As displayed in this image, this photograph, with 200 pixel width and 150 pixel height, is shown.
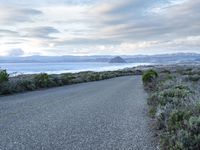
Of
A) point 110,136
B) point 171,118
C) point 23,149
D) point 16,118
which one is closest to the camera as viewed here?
point 23,149

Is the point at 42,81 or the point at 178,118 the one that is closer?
the point at 178,118

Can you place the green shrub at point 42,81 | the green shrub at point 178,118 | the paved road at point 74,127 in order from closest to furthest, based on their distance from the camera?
1. the green shrub at point 178,118
2. the paved road at point 74,127
3. the green shrub at point 42,81

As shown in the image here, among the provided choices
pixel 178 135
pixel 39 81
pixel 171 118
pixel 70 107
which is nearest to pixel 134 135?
pixel 171 118

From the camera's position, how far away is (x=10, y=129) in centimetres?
1075

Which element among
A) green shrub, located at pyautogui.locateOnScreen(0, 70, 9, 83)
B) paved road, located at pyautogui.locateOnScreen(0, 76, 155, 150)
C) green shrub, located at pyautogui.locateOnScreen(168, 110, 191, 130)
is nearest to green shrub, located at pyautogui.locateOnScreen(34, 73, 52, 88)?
green shrub, located at pyautogui.locateOnScreen(0, 70, 9, 83)

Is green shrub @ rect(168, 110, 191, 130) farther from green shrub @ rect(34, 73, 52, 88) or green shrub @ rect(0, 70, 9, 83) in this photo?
green shrub @ rect(34, 73, 52, 88)

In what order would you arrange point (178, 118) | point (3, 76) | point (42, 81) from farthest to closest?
point (42, 81) < point (3, 76) < point (178, 118)

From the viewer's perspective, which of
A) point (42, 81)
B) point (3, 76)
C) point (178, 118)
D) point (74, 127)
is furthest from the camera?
point (42, 81)

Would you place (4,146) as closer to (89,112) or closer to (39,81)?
(89,112)

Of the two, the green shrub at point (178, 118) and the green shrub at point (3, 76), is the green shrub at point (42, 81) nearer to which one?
the green shrub at point (3, 76)

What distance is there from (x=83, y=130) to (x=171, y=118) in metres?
2.72

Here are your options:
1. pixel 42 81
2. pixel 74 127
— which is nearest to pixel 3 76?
pixel 42 81

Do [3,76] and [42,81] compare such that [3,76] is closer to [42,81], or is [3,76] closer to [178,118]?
[42,81]

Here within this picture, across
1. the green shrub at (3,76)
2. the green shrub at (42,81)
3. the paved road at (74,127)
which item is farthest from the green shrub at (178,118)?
the green shrub at (42,81)
